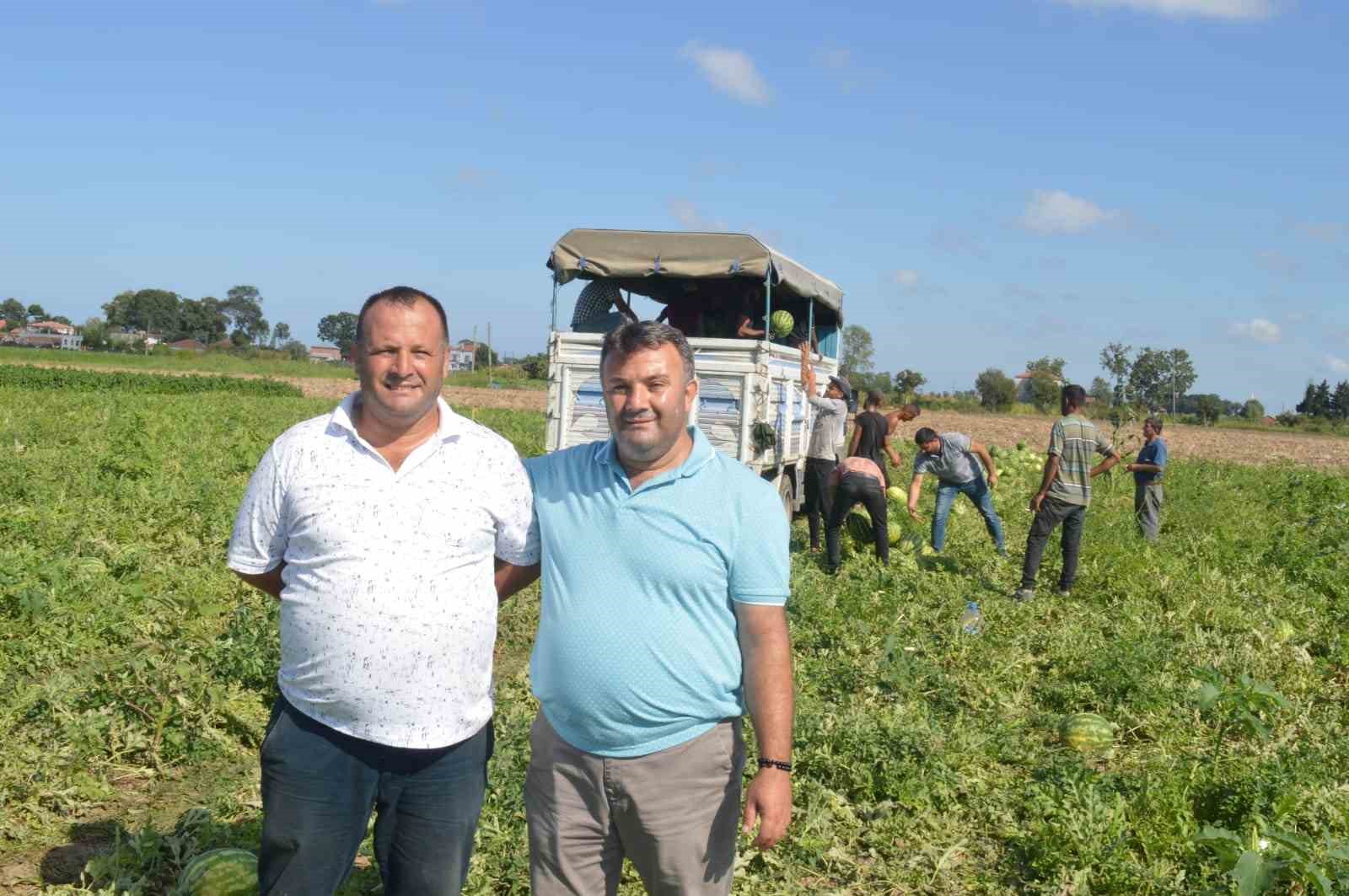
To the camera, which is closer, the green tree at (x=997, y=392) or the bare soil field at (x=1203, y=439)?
the bare soil field at (x=1203, y=439)

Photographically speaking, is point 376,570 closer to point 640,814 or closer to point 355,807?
point 355,807

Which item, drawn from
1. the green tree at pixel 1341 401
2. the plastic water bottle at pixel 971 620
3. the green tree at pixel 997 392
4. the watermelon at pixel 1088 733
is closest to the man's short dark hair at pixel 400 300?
the watermelon at pixel 1088 733

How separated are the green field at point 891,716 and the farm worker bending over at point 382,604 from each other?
1.37 m

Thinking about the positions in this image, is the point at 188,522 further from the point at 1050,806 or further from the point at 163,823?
the point at 1050,806

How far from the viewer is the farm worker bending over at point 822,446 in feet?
37.0

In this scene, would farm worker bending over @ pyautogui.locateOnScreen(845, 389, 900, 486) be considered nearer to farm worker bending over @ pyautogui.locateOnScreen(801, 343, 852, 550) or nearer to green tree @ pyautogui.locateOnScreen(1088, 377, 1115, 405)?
farm worker bending over @ pyautogui.locateOnScreen(801, 343, 852, 550)

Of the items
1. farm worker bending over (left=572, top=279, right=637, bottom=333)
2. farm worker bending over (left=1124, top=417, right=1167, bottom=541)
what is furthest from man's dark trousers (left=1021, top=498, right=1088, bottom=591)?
farm worker bending over (left=572, top=279, right=637, bottom=333)

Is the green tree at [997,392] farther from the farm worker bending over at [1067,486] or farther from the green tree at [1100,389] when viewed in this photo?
the farm worker bending over at [1067,486]

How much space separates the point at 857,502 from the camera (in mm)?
10273

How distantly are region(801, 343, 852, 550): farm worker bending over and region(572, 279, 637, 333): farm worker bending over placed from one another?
2.16 metres

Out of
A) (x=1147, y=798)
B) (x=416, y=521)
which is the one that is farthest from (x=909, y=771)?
(x=416, y=521)

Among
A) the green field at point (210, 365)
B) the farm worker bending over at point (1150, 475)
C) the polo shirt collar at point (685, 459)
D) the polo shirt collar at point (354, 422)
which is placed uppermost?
the green field at point (210, 365)

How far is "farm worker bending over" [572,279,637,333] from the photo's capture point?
38.3ft

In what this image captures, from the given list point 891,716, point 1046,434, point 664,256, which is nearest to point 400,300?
point 891,716
